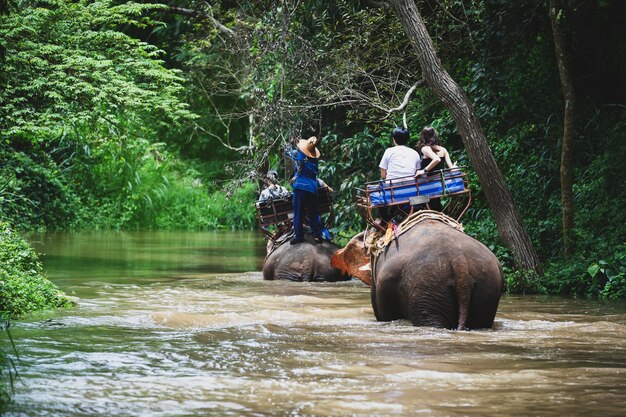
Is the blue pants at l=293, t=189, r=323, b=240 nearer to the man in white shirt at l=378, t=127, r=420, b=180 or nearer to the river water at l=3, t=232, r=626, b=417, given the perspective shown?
the river water at l=3, t=232, r=626, b=417

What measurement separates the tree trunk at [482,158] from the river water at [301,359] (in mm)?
1137

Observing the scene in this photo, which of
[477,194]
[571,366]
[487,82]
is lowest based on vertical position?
[571,366]

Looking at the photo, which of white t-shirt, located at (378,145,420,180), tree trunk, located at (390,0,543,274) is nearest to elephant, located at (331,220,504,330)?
white t-shirt, located at (378,145,420,180)

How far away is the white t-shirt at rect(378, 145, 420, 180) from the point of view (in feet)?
37.9

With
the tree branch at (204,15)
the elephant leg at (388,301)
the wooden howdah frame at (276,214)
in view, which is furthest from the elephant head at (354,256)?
the tree branch at (204,15)

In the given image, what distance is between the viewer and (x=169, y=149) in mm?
43312

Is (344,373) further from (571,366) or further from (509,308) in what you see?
(509,308)

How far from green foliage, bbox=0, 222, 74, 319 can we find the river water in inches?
10.5

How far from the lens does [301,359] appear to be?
25.7 ft

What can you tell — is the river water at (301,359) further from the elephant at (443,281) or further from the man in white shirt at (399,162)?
the man in white shirt at (399,162)

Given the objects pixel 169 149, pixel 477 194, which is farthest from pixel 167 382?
pixel 169 149

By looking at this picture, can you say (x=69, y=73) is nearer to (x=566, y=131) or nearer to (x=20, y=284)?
(x=20, y=284)

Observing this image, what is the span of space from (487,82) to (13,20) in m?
8.50

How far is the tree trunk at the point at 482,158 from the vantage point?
575 inches
